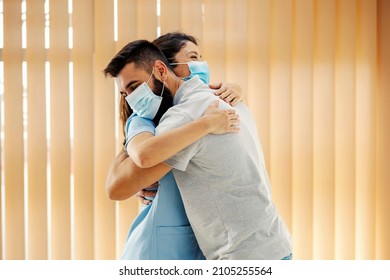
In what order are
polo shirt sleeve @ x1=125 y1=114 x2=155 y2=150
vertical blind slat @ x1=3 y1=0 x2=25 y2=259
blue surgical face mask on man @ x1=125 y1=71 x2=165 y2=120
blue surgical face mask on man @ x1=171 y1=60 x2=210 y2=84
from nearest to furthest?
polo shirt sleeve @ x1=125 y1=114 x2=155 y2=150, blue surgical face mask on man @ x1=125 y1=71 x2=165 y2=120, blue surgical face mask on man @ x1=171 y1=60 x2=210 y2=84, vertical blind slat @ x1=3 y1=0 x2=25 y2=259

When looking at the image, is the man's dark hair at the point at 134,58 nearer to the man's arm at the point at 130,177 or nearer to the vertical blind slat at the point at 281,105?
the man's arm at the point at 130,177

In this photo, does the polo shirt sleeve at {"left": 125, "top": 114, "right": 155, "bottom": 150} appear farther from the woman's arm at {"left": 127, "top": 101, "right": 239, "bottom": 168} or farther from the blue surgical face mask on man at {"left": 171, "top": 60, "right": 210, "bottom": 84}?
the blue surgical face mask on man at {"left": 171, "top": 60, "right": 210, "bottom": 84}

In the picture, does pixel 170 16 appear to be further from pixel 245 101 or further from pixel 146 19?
pixel 245 101

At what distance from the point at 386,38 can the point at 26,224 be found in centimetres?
189

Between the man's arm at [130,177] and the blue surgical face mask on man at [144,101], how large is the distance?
152 mm

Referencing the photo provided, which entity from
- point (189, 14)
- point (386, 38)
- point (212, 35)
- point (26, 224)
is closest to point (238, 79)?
point (212, 35)

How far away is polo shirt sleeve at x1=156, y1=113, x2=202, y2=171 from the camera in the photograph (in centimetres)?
117

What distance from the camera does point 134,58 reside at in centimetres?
134

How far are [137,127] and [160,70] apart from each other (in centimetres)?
21

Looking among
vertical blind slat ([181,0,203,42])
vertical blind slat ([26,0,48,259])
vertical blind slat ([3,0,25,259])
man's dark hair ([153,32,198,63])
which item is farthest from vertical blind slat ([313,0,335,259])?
vertical blind slat ([3,0,25,259])

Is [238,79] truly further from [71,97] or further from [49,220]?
[49,220]

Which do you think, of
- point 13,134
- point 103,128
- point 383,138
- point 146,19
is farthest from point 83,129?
point 383,138

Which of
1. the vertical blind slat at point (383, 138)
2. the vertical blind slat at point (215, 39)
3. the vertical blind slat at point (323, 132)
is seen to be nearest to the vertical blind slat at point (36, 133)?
the vertical blind slat at point (215, 39)

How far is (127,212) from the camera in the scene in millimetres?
2129
